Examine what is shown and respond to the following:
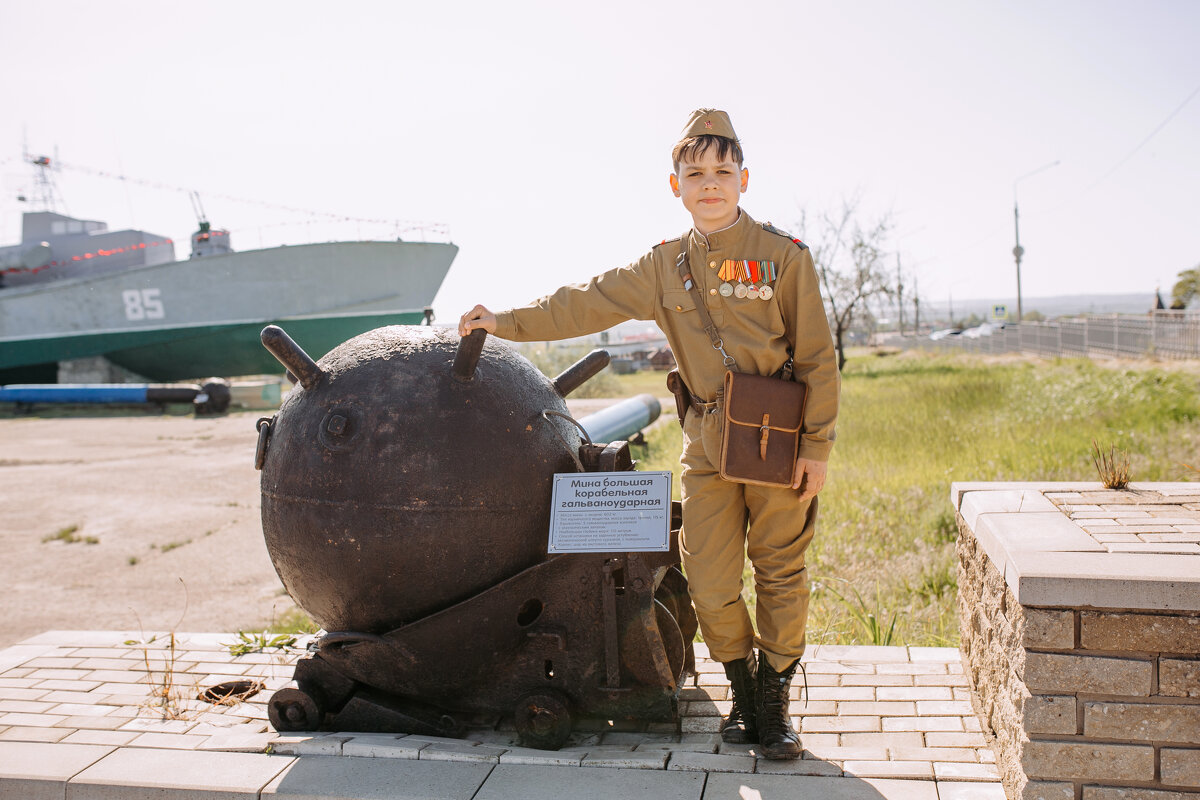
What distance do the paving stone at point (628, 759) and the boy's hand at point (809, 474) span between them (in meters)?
1.00

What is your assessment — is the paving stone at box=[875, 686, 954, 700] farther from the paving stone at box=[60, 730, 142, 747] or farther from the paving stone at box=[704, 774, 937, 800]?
the paving stone at box=[60, 730, 142, 747]

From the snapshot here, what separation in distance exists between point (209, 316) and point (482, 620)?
94.7 ft

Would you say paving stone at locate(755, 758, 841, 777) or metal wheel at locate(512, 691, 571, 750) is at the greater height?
metal wheel at locate(512, 691, 571, 750)

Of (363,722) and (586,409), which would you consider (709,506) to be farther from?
(586,409)

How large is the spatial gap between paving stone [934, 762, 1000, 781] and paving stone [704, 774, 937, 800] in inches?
3.8

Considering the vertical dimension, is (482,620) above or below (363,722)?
above

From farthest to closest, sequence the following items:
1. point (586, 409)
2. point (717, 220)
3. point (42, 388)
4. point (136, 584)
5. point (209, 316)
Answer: point (209, 316) → point (42, 388) → point (586, 409) → point (136, 584) → point (717, 220)

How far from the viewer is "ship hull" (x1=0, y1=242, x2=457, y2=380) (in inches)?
1101

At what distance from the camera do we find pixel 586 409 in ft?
51.9

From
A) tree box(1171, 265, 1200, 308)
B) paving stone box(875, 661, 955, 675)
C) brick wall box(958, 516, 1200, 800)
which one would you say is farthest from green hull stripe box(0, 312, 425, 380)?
tree box(1171, 265, 1200, 308)

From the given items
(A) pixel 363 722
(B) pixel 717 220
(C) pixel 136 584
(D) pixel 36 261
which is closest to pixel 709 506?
(B) pixel 717 220

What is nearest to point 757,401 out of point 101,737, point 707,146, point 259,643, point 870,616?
point 707,146

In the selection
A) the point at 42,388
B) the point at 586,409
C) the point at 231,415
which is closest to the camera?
the point at 586,409

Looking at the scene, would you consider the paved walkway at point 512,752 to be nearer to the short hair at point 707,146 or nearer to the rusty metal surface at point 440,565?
the rusty metal surface at point 440,565
